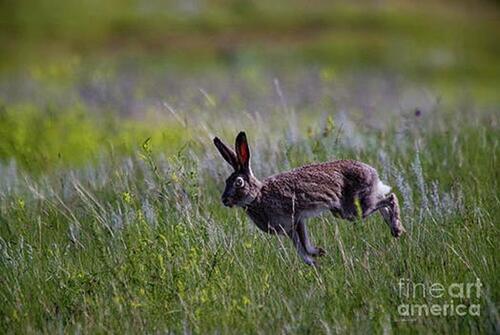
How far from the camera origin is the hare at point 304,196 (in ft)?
19.9

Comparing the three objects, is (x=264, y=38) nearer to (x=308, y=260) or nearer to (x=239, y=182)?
(x=239, y=182)

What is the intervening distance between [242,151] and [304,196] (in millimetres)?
579

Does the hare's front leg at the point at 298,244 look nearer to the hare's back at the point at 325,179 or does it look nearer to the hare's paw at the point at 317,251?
the hare's paw at the point at 317,251

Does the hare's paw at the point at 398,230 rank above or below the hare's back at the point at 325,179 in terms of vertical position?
below

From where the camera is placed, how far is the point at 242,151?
600 centimetres

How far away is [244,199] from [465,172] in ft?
9.14

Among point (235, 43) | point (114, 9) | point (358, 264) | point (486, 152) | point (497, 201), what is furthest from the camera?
point (114, 9)

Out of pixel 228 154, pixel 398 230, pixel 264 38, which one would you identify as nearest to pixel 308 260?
pixel 398 230

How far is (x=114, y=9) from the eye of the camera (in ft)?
190

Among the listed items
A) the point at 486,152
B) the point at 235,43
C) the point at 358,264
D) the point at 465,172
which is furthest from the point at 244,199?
the point at 235,43

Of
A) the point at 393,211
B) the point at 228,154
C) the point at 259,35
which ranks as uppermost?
the point at 259,35

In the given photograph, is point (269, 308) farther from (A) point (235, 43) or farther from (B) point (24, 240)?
(A) point (235, 43)

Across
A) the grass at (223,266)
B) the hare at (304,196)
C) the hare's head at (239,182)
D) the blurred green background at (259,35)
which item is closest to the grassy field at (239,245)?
the grass at (223,266)

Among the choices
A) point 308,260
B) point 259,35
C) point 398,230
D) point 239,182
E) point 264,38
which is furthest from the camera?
point 259,35
